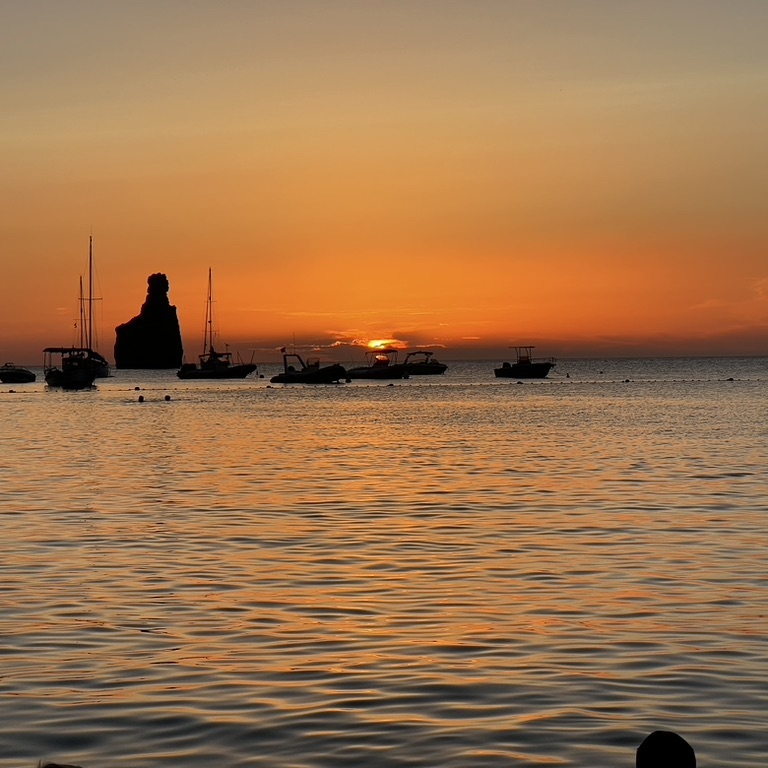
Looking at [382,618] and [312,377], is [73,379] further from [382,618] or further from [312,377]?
[382,618]

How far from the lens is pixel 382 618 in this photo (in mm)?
16609

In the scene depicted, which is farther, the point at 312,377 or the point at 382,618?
the point at 312,377

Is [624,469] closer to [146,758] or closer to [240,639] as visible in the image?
[240,639]

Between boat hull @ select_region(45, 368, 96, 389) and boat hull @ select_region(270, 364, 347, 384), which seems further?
boat hull @ select_region(270, 364, 347, 384)

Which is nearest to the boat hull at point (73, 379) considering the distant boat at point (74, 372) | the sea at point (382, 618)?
the distant boat at point (74, 372)

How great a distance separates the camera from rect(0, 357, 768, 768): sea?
36.8 feet

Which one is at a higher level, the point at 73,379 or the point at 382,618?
the point at 73,379

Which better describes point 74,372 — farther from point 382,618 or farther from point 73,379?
point 382,618

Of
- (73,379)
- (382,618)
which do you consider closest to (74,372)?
(73,379)

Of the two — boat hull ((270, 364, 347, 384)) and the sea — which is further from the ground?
boat hull ((270, 364, 347, 384))

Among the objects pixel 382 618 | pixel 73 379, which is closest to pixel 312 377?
pixel 73 379

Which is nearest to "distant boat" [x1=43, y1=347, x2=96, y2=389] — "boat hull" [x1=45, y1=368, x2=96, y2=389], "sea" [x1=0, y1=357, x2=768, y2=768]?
"boat hull" [x1=45, y1=368, x2=96, y2=389]

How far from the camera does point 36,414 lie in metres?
96.9

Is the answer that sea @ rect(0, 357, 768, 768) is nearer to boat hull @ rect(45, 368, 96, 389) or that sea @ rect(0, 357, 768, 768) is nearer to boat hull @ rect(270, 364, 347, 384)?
boat hull @ rect(45, 368, 96, 389)
